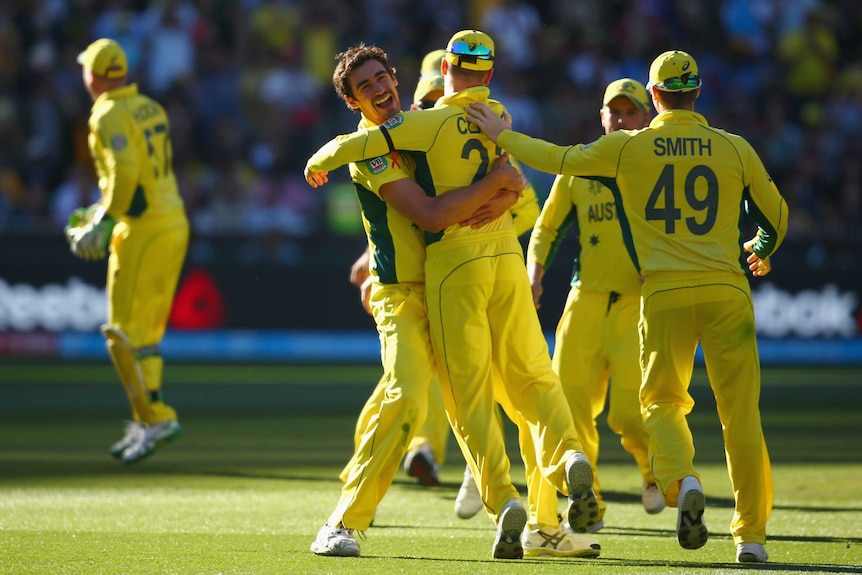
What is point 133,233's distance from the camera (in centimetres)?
1045

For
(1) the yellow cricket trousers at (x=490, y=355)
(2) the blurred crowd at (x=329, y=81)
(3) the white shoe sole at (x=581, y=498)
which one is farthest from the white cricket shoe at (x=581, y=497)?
(2) the blurred crowd at (x=329, y=81)

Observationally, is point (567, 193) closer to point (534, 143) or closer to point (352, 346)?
point (534, 143)

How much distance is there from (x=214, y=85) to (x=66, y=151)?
7.40 feet

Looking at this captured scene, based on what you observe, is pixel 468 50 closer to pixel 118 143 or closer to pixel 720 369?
pixel 720 369

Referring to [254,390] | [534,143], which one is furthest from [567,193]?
[254,390]

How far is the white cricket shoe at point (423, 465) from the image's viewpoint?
895 cm

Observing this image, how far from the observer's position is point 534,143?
246 inches

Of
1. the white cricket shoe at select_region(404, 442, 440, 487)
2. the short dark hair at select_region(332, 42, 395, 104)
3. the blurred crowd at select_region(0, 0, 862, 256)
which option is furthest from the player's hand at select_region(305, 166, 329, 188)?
the blurred crowd at select_region(0, 0, 862, 256)

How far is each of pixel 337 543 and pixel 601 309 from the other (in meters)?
2.36

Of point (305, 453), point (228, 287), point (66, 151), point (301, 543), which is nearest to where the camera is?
point (301, 543)

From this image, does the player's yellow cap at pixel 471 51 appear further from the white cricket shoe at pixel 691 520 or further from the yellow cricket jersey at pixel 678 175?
the white cricket shoe at pixel 691 520

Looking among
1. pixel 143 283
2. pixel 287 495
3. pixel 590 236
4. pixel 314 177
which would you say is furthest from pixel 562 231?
pixel 143 283

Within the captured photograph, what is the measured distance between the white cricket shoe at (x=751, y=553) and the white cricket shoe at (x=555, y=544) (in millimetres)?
675

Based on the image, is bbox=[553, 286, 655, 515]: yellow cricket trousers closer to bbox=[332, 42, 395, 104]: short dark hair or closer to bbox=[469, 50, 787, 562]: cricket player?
bbox=[469, 50, 787, 562]: cricket player
